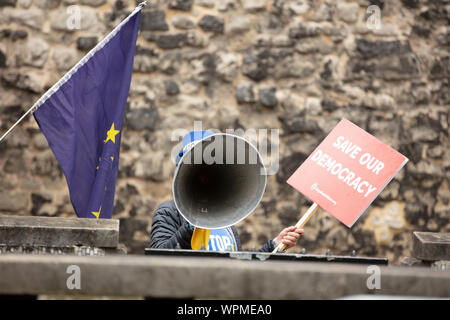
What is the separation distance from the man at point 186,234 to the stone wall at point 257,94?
2.11 m

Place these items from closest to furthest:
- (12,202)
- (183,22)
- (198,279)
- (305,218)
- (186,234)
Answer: (198,279)
(305,218)
(186,234)
(12,202)
(183,22)

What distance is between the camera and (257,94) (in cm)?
540

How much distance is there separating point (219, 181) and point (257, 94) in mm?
2680

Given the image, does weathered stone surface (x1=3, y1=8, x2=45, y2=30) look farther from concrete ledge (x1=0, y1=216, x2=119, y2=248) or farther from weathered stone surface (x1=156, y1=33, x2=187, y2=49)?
concrete ledge (x1=0, y1=216, x2=119, y2=248)

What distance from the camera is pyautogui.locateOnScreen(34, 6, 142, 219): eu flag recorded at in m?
3.41

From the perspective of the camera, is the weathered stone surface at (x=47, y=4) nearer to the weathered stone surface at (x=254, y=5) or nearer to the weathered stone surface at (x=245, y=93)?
the weathered stone surface at (x=254, y=5)

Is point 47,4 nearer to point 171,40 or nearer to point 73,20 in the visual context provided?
point 73,20

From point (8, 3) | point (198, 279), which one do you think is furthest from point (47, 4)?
point (198, 279)

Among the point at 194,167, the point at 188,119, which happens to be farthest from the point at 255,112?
the point at 194,167

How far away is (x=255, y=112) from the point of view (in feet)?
17.7

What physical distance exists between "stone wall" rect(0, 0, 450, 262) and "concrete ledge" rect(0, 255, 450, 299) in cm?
368

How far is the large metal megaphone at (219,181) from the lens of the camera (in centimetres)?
254

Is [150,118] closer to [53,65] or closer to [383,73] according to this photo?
[53,65]

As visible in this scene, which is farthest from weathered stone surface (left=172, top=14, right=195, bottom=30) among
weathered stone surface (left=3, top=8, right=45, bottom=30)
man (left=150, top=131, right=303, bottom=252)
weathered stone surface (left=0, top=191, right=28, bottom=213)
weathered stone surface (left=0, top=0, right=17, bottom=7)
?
man (left=150, top=131, right=303, bottom=252)
